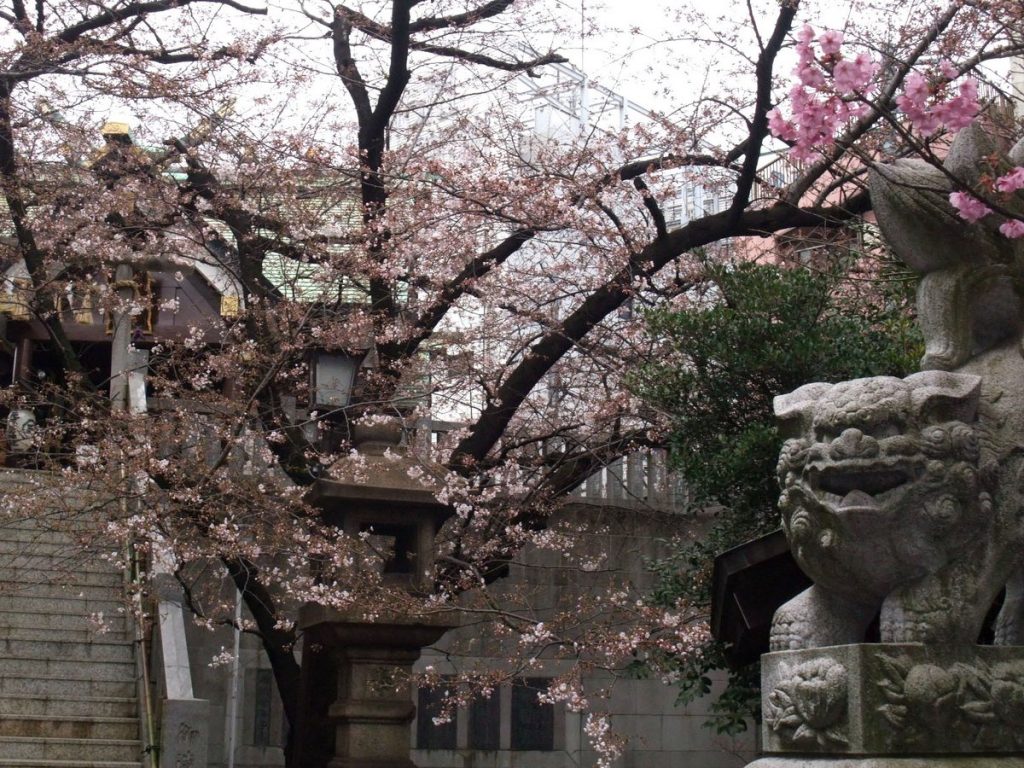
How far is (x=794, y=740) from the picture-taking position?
3871mm

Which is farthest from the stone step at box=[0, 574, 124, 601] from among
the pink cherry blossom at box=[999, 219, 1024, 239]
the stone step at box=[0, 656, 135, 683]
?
the pink cherry blossom at box=[999, 219, 1024, 239]

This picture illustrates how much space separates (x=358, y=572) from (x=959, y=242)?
20.1 ft

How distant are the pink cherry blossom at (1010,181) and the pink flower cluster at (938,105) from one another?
0.42 m

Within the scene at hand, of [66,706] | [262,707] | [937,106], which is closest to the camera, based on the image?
[937,106]

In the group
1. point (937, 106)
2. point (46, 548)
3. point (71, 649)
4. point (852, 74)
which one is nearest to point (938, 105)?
point (937, 106)

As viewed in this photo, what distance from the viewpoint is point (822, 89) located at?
14.9 feet

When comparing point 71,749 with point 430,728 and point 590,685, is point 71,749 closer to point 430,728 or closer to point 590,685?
point 430,728

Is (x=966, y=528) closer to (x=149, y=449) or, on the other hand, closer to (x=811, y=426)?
(x=811, y=426)

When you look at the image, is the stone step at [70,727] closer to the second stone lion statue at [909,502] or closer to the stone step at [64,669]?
the stone step at [64,669]

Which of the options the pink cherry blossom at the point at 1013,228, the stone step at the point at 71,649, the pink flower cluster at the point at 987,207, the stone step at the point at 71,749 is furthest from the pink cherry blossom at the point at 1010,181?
the stone step at the point at 71,649

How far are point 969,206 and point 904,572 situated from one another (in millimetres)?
1260

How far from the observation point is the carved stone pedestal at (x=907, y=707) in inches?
145

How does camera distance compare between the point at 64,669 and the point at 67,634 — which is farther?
the point at 67,634

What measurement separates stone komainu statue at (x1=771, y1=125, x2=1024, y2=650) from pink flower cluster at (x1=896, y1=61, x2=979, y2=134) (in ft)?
0.97
